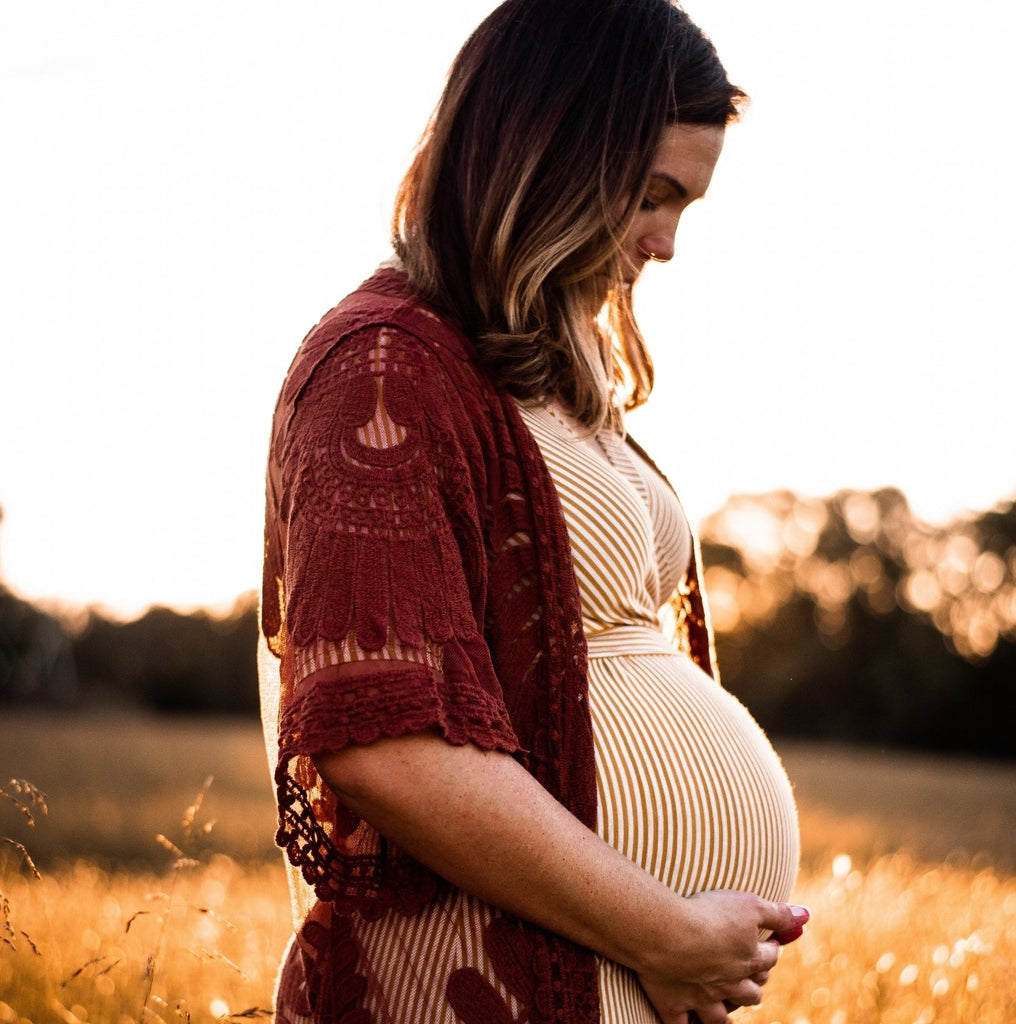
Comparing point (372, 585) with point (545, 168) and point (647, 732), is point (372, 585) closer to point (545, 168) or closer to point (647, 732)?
point (647, 732)

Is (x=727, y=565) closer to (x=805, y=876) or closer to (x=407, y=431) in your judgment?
(x=805, y=876)

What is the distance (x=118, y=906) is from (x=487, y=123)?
131 inches

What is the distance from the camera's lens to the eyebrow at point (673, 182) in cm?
173

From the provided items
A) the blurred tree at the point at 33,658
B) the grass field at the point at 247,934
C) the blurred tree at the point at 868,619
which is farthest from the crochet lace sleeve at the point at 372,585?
the blurred tree at the point at 33,658

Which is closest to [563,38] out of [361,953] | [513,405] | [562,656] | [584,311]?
[584,311]

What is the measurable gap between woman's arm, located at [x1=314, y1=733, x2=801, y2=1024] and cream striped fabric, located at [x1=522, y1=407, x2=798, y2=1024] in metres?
0.08

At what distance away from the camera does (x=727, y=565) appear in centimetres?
3183

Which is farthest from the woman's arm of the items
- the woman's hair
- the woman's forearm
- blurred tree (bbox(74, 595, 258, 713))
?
blurred tree (bbox(74, 595, 258, 713))

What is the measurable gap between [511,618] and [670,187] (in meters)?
0.78

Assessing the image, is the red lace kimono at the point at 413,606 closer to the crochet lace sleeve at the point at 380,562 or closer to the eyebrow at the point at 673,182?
the crochet lace sleeve at the point at 380,562

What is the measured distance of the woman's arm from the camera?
124 cm

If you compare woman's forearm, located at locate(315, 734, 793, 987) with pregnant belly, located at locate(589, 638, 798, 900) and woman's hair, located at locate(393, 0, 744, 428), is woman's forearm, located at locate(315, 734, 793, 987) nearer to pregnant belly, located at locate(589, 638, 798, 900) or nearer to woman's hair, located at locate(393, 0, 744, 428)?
pregnant belly, located at locate(589, 638, 798, 900)

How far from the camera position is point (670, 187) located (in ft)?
5.81

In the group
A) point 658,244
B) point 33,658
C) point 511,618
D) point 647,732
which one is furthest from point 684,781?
point 33,658
